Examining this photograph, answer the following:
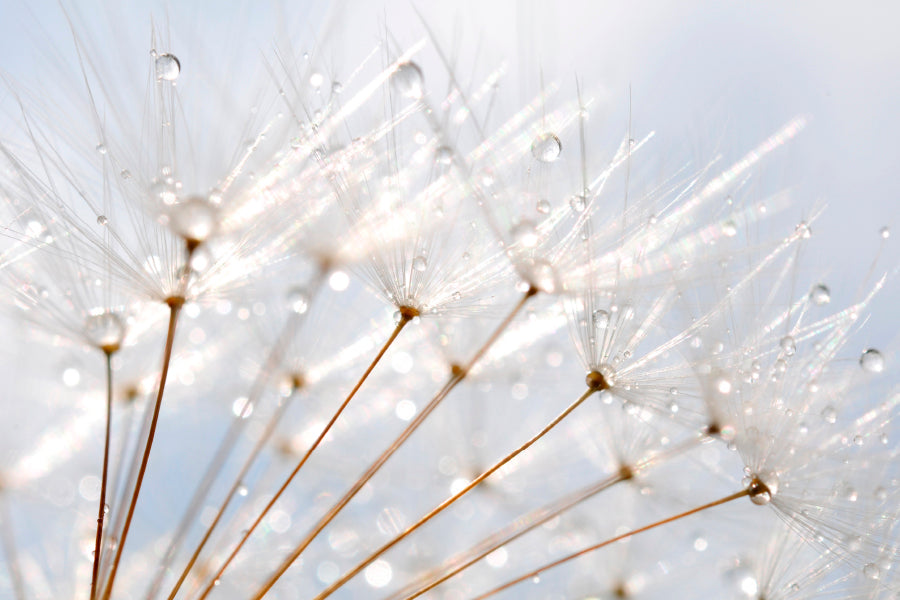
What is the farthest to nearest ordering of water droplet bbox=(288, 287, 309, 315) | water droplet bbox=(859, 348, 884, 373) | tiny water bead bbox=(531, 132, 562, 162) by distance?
water droplet bbox=(288, 287, 309, 315) → water droplet bbox=(859, 348, 884, 373) → tiny water bead bbox=(531, 132, 562, 162)

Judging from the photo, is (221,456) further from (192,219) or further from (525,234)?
(525,234)

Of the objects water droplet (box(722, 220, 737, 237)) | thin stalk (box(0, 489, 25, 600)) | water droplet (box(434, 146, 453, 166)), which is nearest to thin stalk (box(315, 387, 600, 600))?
water droplet (box(722, 220, 737, 237))

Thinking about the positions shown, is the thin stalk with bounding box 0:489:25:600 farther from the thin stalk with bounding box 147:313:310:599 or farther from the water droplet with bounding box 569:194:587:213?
the water droplet with bounding box 569:194:587:213

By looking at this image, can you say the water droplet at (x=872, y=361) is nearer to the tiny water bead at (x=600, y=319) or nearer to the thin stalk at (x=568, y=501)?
the thin stalk at (x=568, y=501)

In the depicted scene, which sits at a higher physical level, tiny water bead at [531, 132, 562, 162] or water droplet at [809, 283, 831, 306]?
tiny water bead at [531, 132, 562, 162]

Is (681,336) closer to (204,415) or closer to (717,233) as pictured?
(717,233)

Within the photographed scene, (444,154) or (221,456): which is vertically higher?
(444,154)

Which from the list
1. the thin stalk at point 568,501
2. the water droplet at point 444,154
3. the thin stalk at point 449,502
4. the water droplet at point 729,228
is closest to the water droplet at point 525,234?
the water droplet at point 444,154

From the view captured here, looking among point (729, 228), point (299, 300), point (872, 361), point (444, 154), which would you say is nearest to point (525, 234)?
point (444, 154)
